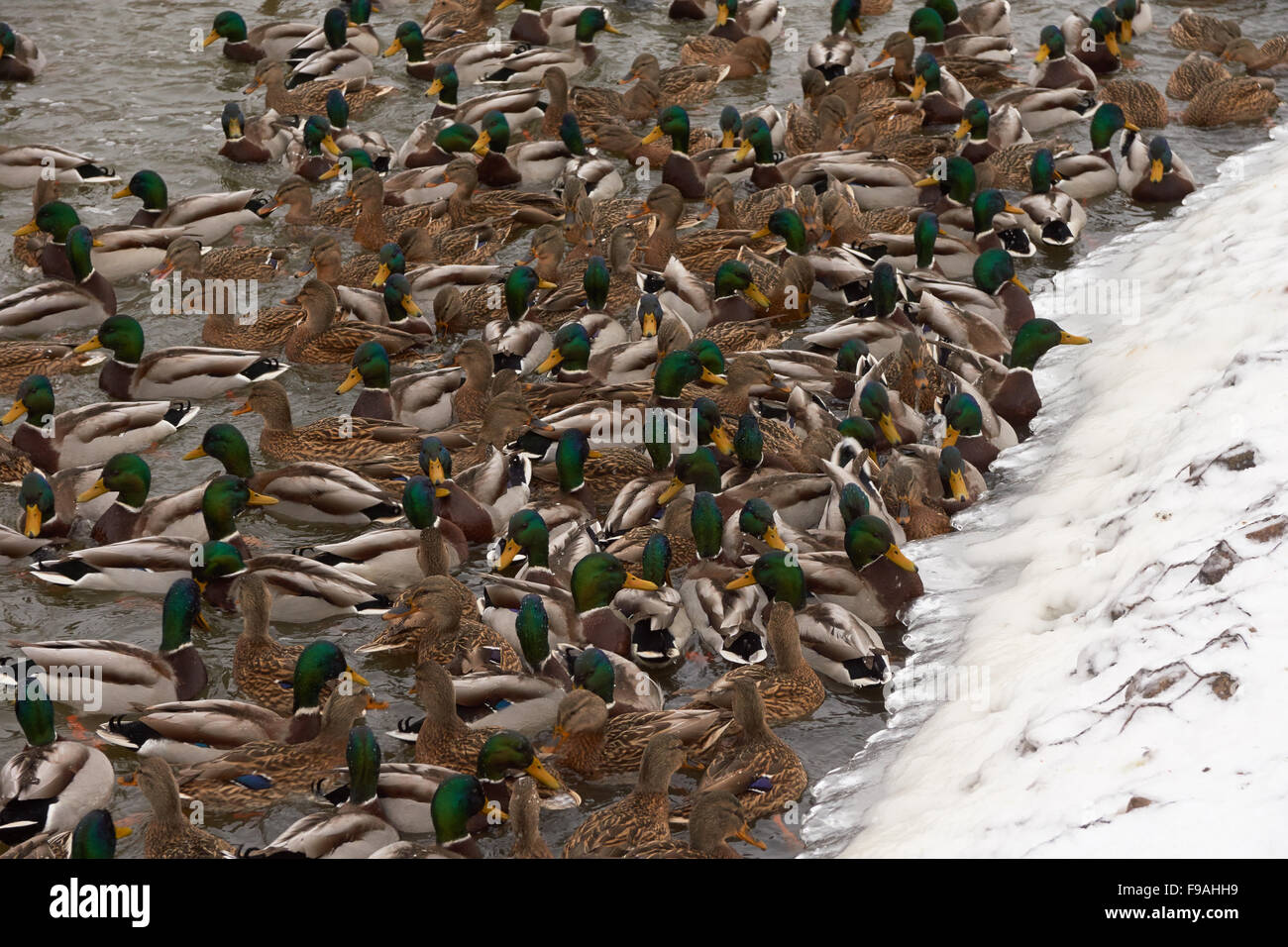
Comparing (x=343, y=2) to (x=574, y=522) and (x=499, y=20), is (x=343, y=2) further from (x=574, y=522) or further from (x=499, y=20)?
(x=574, y=522)

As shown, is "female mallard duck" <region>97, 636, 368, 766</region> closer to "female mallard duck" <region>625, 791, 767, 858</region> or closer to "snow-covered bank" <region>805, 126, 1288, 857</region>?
"female mallard duck" <region>625, 791, 767, 858</region>

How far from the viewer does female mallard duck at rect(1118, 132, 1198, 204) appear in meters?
14.6

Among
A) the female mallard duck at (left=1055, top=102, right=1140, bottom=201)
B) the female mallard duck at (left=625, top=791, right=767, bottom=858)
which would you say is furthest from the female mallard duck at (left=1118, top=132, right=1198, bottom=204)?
the female mallard duck at (left=625, top=791, right=767, bottom=858)

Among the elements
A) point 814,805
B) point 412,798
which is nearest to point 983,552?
point 814,805

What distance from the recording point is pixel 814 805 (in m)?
8.14

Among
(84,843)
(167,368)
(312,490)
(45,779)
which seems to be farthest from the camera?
(167,368)

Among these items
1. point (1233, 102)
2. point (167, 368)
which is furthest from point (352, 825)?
point (1233, 102)

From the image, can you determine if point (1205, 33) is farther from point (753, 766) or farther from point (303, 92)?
point (753, 766)

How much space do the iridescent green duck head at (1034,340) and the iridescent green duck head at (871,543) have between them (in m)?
2.97

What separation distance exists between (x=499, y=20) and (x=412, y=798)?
1281cm

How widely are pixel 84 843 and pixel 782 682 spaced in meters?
3.56

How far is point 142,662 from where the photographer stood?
8828mm

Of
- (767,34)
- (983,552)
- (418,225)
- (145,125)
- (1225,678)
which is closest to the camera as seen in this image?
(1225,678)

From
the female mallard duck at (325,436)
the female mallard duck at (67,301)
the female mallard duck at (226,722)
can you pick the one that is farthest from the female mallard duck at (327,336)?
the female mallard duck at (226,722)
